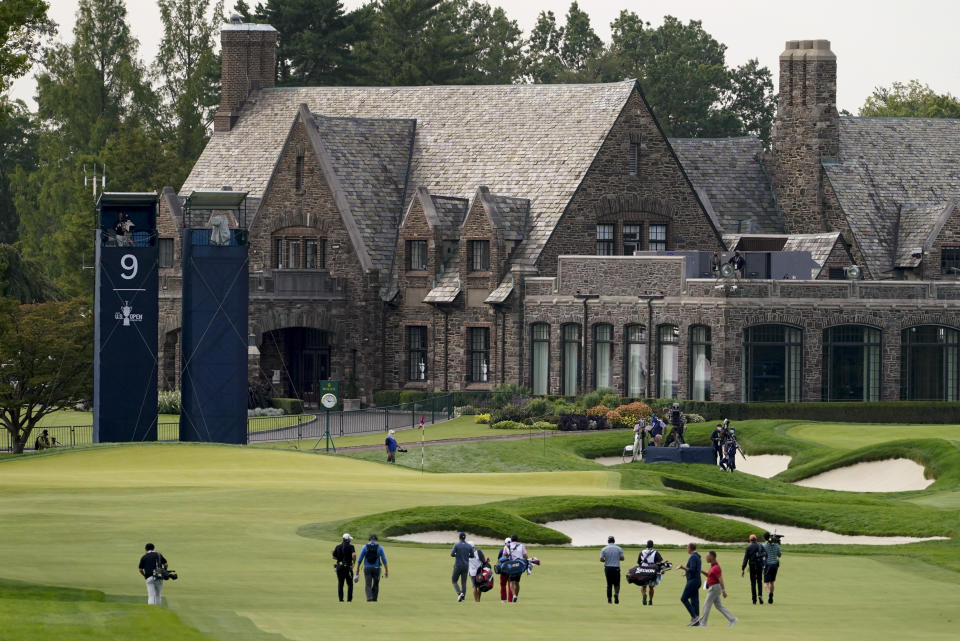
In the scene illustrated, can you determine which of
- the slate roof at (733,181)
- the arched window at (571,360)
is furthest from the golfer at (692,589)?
the slate roof at (733,181)

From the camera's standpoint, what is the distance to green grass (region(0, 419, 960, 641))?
33.8 metres

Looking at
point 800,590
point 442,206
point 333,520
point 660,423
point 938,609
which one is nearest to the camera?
point 938,609

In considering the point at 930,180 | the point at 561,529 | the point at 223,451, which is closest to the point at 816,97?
the point at 930,180

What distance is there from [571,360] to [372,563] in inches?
1728

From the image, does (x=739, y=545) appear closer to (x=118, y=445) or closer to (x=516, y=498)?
(x=516, y=498)

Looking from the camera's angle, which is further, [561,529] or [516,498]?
[516,498]

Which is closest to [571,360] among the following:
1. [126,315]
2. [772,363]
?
[772,363]

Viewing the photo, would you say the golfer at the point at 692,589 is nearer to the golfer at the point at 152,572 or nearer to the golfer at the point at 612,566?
the golfer at the point at 612,566

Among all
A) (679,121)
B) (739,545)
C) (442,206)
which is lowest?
(739,545)

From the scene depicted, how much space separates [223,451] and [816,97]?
37335 millimetres

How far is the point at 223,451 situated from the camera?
61.4m

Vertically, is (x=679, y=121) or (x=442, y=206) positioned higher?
(x=679, y=121)

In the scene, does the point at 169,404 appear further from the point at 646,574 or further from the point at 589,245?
the point at 646,574

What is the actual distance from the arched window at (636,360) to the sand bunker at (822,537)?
24.8 metres
